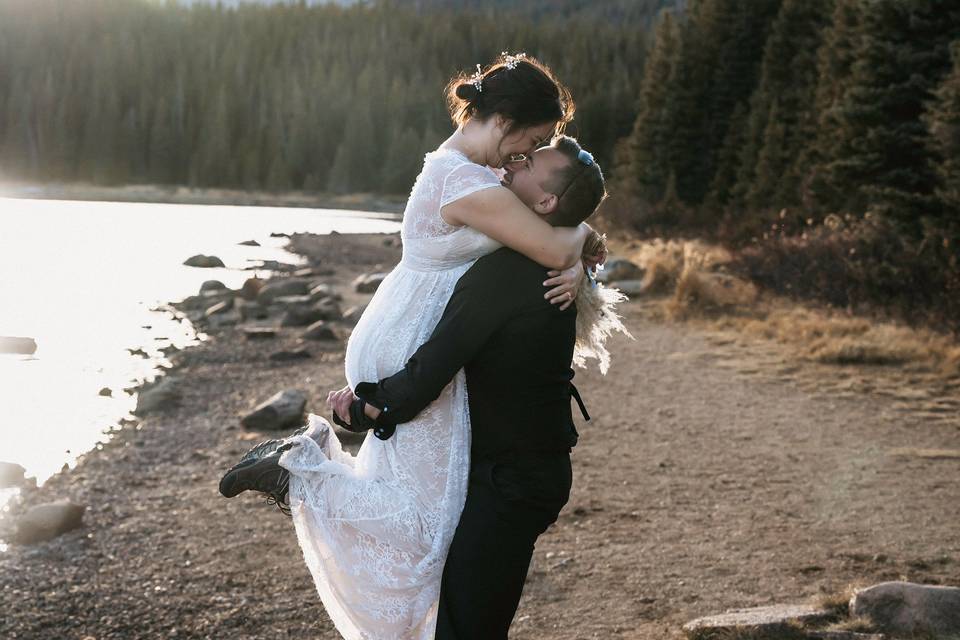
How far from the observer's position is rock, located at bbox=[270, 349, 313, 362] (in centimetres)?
1495

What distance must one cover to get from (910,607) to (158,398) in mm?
9818

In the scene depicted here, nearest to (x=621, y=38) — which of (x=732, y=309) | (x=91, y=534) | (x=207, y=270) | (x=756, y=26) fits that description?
(x=756, y=26)

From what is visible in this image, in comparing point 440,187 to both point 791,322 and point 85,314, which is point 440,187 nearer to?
point 791,322

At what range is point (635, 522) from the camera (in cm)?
696

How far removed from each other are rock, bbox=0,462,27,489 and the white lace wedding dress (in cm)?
716

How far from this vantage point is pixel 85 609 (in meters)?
6.02

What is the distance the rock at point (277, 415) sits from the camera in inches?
408

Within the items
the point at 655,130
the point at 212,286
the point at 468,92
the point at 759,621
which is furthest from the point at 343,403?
the point at 655,130

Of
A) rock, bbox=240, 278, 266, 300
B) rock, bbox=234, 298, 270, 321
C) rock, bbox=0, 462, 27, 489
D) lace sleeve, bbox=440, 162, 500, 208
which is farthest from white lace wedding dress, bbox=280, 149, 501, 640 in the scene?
rock, bbox=240, 278, 266, 300

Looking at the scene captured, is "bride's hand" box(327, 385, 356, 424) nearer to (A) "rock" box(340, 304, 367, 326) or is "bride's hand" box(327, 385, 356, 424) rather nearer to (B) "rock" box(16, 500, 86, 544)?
(B) "rock" box(16, 500, 86, 544)

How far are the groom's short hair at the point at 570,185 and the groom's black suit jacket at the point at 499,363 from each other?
0.60ft

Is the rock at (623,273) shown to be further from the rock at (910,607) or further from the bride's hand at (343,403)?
the bride's hand at (343,403)

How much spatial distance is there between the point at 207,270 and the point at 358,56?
10231 cm

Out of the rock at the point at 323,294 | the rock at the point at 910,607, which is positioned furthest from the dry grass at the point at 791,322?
the rock at the point at 910,607
